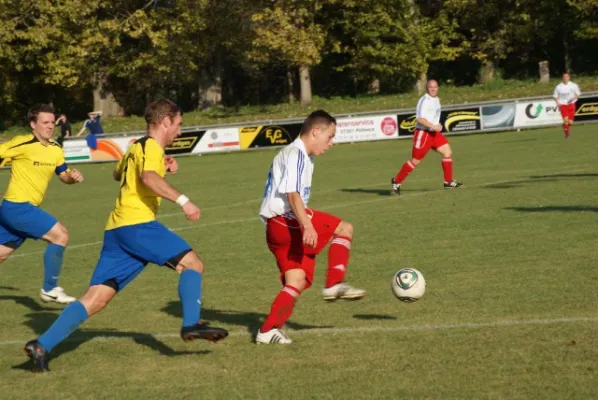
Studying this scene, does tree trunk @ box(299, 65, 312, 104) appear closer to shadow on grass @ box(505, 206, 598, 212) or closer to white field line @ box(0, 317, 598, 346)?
shadow on grass @ box(505, 206, 598, 212)

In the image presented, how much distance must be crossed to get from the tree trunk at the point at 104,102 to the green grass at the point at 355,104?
1600 millimetres

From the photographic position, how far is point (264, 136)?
35469 millimetres

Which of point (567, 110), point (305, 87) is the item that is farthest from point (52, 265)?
point (305, 87)

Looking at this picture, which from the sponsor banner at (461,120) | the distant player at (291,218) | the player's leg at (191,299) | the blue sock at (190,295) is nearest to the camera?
the player's leg at (191,299)

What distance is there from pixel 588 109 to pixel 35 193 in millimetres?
27873

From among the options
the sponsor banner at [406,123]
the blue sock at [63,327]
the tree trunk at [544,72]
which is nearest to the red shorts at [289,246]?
the blue sock at [63,327]

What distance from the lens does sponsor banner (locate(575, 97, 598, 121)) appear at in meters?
34.6

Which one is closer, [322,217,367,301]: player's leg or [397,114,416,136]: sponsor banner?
[322,217,367,301]: player's leg

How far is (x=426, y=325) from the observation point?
773 cm

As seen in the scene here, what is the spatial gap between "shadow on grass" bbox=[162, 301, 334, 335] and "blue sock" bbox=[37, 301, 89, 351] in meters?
1.54

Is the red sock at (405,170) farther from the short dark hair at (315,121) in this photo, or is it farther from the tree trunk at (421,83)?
the tree trunk at (421,83)

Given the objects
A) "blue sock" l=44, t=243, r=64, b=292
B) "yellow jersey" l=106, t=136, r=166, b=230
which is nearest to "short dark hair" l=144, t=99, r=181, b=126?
"yellow jersey" l=106, t=136, r=166, b=230

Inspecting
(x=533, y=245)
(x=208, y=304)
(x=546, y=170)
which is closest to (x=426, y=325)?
(x=208, y=304)

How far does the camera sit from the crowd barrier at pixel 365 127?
115ft
